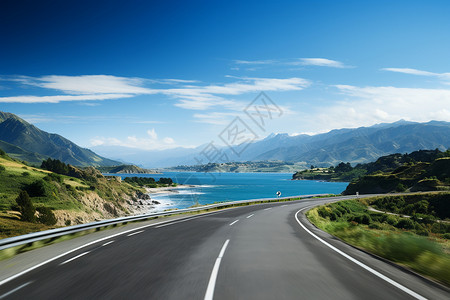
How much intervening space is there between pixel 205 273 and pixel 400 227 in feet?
137

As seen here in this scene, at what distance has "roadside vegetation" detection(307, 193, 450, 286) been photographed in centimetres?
823

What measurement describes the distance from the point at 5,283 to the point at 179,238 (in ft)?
22.6

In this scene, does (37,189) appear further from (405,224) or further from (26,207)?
(405,224)

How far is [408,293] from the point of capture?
5.64m

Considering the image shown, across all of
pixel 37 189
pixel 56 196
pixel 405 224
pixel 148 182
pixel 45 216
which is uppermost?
pixel 37 189

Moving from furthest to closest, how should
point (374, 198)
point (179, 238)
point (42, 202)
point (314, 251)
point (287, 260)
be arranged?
1. point (374, 198)
2. point (42, 202)
3. point (179, 238)
4. point (314, 251)
5. point (287, 260)

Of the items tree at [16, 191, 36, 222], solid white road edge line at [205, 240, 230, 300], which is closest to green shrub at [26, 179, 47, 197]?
tree at [16, 191, 36, 222]

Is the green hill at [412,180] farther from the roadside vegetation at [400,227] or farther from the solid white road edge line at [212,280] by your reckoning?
the solid white road edge line at [212,280]

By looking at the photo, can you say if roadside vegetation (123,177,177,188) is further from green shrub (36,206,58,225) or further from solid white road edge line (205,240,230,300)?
solid white road edge line (205,240,230,300)

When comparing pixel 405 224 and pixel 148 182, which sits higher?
pixel 148 182

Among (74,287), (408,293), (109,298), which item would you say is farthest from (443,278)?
(74,287)

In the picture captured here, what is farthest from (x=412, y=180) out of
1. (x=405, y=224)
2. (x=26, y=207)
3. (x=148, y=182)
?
(x=148, y=182)

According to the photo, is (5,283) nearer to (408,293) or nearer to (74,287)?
(74,287)

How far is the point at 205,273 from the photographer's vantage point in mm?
7039
